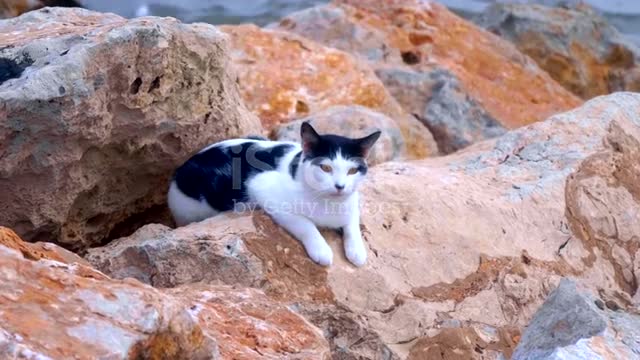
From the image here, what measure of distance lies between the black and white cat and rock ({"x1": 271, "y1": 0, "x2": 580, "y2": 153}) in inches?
126

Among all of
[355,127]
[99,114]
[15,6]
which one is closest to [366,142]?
[99,114]

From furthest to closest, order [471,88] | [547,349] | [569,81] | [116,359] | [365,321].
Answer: [569,81]
[471,88]
[365,321]
[547,349]
[116,359]

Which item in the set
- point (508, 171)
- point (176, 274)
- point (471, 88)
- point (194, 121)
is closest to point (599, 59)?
point (471, 88)

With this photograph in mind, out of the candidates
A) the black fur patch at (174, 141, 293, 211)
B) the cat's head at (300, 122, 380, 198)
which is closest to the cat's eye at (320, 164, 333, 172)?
the cat's head at (300, 122, 380, 198)

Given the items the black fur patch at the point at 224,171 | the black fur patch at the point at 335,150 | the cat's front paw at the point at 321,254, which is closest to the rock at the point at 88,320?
the cat's front paw at the point at 321,254

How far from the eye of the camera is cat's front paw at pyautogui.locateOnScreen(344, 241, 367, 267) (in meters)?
4.63

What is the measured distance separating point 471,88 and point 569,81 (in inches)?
115

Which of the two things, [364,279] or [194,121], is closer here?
[364,279]

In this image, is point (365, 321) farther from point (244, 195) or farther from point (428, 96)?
point (428, 96)

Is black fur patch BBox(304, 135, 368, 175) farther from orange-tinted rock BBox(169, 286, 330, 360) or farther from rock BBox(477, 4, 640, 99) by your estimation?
rock BBox(477, 4, 640, 99)

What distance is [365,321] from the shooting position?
4.34 m

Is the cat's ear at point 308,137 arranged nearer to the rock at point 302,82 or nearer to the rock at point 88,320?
the rock at point 88,320

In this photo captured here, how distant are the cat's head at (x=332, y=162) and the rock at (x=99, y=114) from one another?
Answer: 2.38 ft

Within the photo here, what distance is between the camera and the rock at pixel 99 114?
4438mm
